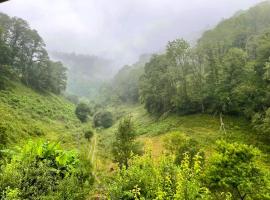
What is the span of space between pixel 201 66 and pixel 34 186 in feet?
199

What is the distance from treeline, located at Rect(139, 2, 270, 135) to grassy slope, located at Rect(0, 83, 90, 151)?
20173 millimetres

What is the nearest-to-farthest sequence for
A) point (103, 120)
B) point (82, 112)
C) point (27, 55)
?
point (103, 120)
point (82, 112)
point (27, 55)

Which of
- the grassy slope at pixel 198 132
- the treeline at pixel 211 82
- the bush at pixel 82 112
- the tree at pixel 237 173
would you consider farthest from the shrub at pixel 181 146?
the bush at pixel 82 112

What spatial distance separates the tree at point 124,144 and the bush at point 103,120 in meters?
51.0

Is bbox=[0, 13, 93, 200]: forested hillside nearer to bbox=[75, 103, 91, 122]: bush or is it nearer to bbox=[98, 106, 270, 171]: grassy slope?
bbox=[75, 103, 91, 122]: bush

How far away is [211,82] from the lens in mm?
60875

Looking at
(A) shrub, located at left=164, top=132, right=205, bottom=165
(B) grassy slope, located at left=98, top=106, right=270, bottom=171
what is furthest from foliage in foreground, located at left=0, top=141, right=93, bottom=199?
(B) grassy slope, located at left=98, top=106, right=270, bottom=171

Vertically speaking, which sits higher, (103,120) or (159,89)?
(159,89)

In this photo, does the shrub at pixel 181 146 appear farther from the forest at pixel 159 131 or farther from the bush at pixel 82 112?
the bush at pixel 82 112

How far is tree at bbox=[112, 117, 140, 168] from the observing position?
1196 inches

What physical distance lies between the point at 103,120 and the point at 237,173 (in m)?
64.3

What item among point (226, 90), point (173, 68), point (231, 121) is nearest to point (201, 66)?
point (173, 68)

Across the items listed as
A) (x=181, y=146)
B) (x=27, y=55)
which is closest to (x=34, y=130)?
(x=181, y=146)

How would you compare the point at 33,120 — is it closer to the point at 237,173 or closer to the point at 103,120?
the point at 103,120
